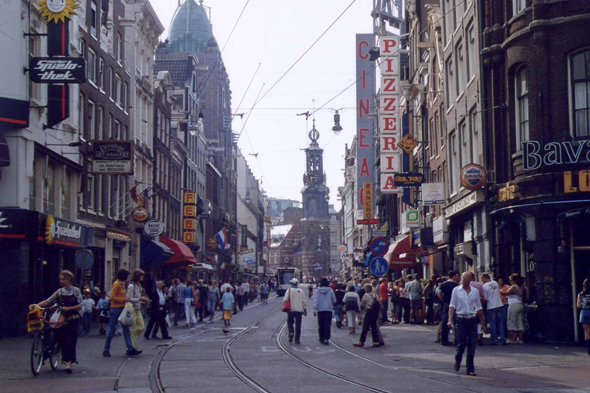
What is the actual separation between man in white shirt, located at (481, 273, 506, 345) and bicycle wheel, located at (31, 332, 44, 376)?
10.7m

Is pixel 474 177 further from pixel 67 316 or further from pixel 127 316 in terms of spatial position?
pixel 67 316

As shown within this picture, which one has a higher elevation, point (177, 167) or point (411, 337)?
point (177, 167)

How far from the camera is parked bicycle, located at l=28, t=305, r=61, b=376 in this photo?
1402cm

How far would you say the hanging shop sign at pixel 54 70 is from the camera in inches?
970

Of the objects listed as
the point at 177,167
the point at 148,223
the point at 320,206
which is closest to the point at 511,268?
the point at 148,223

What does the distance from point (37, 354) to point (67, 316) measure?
0.79m

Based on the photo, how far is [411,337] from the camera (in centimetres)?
2309

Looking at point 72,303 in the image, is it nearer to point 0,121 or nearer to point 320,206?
point 0,121

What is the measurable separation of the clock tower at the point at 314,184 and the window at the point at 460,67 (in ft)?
396

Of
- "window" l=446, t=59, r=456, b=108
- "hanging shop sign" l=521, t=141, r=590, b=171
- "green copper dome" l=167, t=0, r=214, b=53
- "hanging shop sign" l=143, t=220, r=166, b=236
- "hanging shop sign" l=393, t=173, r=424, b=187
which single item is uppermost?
"green copper dome" l=167, t=0, r=214, b=53

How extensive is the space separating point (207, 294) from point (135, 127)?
37.1ft

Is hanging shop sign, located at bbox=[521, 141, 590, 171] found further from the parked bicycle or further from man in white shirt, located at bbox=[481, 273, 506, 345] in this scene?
the parked bicycle

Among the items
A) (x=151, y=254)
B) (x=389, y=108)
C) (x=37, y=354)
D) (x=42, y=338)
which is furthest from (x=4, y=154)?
(x=389, y=108)

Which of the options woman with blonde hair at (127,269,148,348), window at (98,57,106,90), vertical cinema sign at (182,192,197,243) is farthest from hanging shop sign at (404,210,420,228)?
woman with blonde hair at (127,269,148,348)
